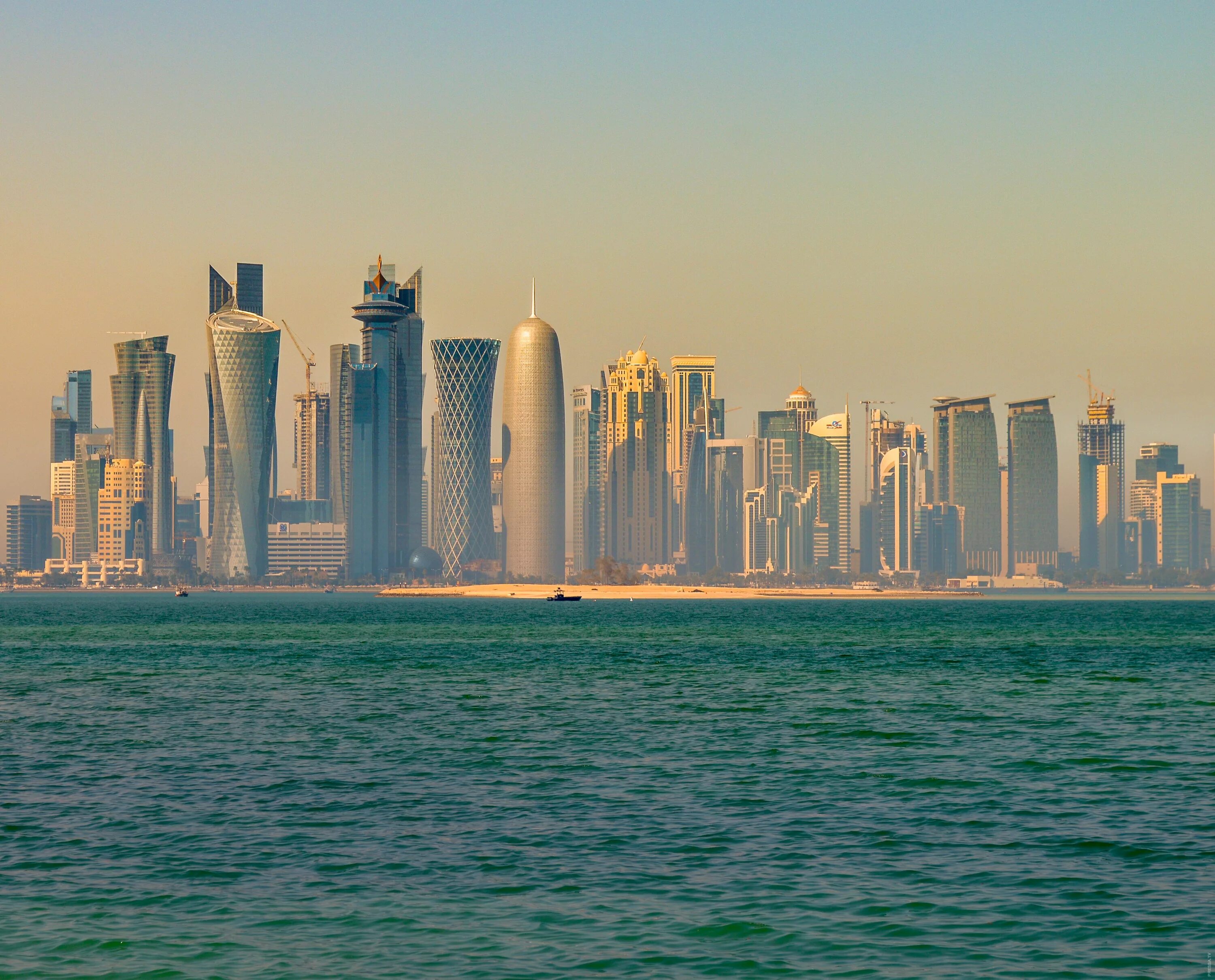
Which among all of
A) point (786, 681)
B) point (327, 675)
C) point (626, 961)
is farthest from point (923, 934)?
point (327, 675)

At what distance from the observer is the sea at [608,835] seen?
26.5m

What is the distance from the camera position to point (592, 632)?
19050 centimetres

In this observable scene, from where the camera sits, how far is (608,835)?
1468 inches

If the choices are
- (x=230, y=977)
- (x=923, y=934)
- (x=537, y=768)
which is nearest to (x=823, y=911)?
(x=923, y=934)

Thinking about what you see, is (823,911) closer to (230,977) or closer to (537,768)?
(230,977)

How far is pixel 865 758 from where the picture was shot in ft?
173

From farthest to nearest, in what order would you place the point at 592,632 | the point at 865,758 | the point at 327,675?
the point at 592,632 < the point at 327,675 < the point at 865,758

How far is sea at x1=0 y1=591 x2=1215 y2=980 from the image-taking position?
1042 inches

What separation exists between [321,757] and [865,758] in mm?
20652

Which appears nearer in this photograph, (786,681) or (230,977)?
(230,977)

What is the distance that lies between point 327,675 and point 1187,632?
13881cm

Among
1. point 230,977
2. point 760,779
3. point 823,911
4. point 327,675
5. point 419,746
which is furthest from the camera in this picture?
point 327,675

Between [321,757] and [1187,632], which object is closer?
[321,757]

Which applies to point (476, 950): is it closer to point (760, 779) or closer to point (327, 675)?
point (760, 779)
